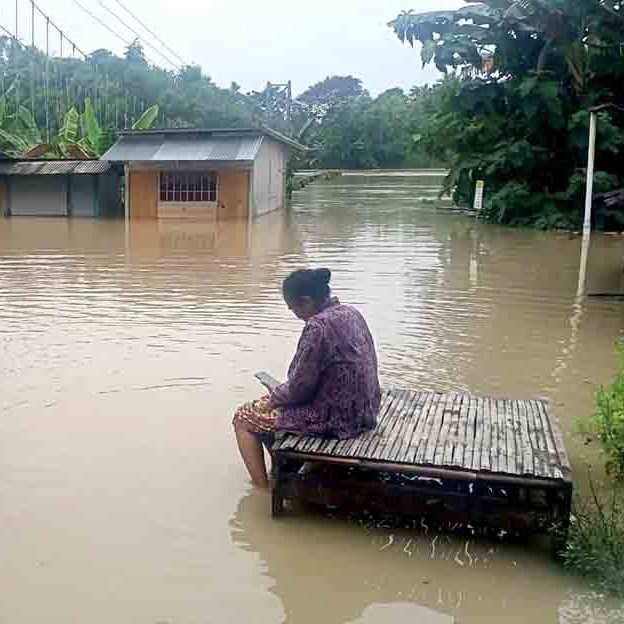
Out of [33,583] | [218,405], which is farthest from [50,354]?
[33,583]

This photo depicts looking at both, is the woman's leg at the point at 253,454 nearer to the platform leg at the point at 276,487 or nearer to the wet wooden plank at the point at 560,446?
the platform leg at the point at 276,487

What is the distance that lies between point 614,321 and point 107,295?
6.98 metres

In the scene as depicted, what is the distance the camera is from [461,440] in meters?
4.29

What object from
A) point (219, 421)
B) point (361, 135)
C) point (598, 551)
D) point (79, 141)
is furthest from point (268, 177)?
point (361, 135)

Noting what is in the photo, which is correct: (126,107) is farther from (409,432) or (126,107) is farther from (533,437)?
(533,437)

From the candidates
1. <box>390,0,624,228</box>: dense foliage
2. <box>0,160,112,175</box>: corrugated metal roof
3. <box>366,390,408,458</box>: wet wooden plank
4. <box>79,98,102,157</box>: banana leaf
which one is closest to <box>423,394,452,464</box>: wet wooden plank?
<box>366,390,408,458</box>: wet wooden plank

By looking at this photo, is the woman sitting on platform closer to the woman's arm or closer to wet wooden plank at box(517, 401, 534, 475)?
the woman's arm

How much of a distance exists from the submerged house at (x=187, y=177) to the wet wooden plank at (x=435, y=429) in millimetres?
21547

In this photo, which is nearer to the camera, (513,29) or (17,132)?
(513,29)

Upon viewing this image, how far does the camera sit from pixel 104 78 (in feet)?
144

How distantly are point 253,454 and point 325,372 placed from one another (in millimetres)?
784

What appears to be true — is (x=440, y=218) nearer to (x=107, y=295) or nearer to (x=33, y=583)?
(x=107, y=295)

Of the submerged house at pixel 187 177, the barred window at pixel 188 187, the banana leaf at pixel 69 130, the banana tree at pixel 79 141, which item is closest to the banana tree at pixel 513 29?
the submerged house at pixel 187 177

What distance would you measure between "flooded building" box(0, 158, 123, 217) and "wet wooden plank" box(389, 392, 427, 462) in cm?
2381
